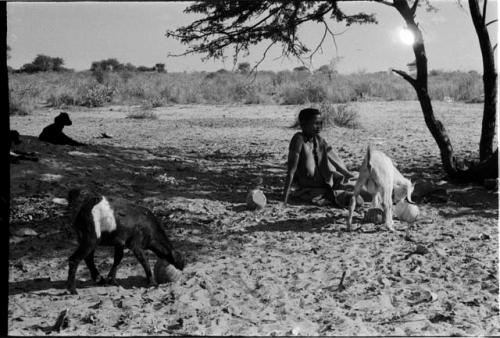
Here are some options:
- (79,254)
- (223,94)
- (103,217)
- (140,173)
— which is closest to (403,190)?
(103,217)

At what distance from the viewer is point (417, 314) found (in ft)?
13.1

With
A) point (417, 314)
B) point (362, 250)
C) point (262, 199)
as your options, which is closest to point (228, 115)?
point (262, 199)

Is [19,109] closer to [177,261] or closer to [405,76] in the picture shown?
[405,76]

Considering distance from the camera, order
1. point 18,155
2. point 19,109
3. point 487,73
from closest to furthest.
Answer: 1. point 18,155
2. point 487,73
3. point 19,109

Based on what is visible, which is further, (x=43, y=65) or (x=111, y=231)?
(x=43, y=65)

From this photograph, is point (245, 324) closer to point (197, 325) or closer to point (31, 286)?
point (197, 325)

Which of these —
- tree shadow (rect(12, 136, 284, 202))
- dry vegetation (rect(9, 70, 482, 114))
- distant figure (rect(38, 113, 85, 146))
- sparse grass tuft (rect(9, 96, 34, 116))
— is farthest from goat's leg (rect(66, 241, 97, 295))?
dry vegetation (rect(9, 70, 482, 114))

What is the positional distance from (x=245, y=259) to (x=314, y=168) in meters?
2.31

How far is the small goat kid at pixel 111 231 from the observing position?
4164 millimetres

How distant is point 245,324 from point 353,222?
270 centimetres

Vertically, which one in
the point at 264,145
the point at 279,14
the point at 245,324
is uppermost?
the point at 279,14

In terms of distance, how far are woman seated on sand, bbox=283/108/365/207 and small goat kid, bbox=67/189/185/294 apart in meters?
2.55

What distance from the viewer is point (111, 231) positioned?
4.30m

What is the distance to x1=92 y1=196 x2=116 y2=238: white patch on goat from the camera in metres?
4.18
